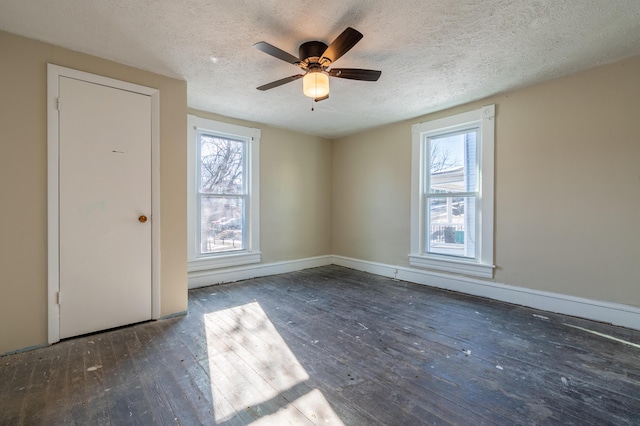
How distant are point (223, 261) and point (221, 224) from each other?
1.80 ft

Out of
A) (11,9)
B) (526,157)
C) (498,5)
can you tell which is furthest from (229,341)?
(526,157)

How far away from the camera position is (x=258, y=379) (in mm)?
1907

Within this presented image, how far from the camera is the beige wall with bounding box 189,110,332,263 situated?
15.5 ft

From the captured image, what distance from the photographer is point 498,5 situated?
6.35ft

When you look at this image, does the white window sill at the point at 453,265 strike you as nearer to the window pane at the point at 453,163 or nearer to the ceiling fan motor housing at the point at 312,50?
the window pane at the point at 453,163

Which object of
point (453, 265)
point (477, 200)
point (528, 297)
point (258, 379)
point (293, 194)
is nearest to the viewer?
point (258, 379)

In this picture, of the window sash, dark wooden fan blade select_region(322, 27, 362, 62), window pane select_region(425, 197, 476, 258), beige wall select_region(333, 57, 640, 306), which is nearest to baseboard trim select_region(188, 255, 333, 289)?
the window sash

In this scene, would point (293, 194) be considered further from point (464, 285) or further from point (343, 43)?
point (343, 43)

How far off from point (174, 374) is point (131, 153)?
1978mm

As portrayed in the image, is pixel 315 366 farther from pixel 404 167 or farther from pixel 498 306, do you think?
pixel 404 167

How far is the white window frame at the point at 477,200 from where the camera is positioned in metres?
3.55

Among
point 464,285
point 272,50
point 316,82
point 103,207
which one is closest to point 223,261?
point 103,207

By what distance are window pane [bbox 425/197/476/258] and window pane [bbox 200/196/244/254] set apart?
9.42 ft

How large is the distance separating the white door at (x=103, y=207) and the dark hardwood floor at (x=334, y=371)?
0.29 metres
